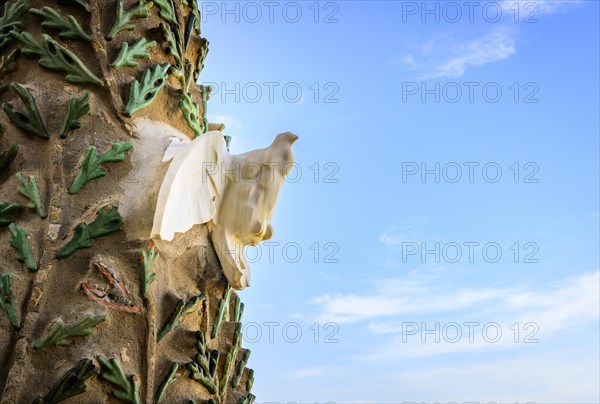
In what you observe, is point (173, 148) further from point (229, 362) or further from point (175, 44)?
point (229, 362)

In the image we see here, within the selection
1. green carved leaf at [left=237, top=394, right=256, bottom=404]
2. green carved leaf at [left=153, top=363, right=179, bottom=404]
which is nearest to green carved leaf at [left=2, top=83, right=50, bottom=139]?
green carved leaf at [left=153, top=363, right=179, bottom=404]

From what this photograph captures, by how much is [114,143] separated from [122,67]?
0.46m

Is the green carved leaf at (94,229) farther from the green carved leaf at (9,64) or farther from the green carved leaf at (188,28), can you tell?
the green carved leaf at (188,28)

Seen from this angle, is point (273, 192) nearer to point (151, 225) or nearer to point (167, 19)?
point (151, 225)

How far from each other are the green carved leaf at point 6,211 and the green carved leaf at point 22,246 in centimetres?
5

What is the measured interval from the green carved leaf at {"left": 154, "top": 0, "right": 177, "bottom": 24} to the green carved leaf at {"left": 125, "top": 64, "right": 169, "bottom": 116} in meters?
0.31

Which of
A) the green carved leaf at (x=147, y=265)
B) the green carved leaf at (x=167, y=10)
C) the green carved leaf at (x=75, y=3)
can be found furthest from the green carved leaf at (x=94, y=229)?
the green carved leaf at (x=167, y=10)

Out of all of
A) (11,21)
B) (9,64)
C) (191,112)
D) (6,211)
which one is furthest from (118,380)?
(11,21)

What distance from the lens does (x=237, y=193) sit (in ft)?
11.9

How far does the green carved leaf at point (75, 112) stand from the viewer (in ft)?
10.6

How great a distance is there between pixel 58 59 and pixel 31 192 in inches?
28.3

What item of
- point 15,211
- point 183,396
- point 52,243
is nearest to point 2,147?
point 15,211

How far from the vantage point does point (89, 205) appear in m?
3.13

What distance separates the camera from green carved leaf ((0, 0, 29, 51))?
11.6 feet
